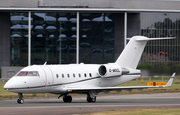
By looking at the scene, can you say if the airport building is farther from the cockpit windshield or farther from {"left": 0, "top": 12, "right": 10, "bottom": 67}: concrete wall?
the cockpit windshield

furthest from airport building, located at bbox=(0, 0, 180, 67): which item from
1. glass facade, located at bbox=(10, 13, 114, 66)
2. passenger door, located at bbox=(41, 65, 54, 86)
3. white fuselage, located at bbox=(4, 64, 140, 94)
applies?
passenger door, located at bbox=(41, 65, 54, 86)

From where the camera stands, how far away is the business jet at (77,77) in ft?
92.1

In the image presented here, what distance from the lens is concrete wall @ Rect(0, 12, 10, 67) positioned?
71.7m

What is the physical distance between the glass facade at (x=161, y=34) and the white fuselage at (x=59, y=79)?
3905 cm

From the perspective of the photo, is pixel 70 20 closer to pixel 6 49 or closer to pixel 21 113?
pixel 6 49

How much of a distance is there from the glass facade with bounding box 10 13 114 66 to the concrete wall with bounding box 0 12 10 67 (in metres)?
1.39

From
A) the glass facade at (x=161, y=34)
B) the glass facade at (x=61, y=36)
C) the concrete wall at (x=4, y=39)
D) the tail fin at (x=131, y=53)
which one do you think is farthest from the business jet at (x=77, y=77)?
the concrete wall at (x=4, y=39)

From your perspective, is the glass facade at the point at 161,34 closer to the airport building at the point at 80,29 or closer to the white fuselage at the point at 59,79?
the airport building at the point at 80,29

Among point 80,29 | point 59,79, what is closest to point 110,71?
point 59,79

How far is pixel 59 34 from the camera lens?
70.3 m

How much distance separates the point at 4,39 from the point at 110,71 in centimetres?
4419

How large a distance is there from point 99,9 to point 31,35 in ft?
43.9

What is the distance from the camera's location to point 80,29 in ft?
231

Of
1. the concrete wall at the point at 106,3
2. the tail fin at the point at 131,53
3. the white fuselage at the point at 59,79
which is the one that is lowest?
the white fuselage at the point at 59,79
